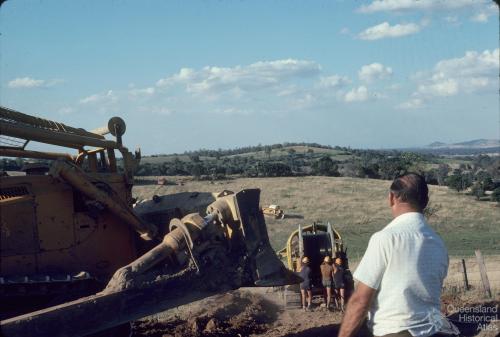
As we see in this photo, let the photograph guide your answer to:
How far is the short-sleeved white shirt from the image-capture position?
12.5 ft

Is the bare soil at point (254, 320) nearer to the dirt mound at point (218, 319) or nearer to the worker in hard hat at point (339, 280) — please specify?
the dirt mound at point (218, 319)

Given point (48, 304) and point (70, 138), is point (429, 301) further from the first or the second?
point (70, 138)

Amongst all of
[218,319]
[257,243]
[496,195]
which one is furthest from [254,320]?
[496,195]

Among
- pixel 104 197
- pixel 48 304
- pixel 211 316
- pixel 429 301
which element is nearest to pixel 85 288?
pixel 48 304

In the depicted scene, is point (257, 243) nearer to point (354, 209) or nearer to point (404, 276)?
point (404, 276)

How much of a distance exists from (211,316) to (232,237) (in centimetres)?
271

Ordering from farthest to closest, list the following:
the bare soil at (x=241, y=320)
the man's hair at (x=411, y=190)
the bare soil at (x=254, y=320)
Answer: the bare soil at (x=241, y=320) → the bare soil at (x=254, y=320) → the man's hair at (x=411, y=190)

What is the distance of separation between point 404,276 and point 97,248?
7.20 meters

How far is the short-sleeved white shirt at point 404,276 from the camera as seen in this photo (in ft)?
12.5

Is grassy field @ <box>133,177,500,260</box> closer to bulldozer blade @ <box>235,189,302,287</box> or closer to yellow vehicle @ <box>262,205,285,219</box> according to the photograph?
yellow vehicle @ <box>262,205,285,219</box>

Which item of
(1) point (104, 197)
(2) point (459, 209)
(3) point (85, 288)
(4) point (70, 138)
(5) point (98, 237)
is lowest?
(2) point (459, 209)

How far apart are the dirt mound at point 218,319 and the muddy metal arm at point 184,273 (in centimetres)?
140

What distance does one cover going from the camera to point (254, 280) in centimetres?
999

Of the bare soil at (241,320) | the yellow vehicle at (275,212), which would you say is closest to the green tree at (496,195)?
the yellow vehicle at (275,212)
